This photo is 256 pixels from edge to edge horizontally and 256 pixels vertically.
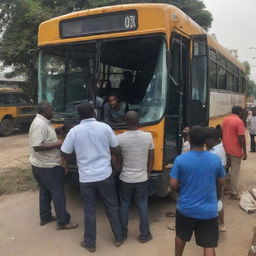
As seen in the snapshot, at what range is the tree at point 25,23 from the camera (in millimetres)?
17000

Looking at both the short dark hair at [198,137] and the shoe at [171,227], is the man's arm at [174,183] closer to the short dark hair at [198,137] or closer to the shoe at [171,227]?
the short dark hair at [198,137]

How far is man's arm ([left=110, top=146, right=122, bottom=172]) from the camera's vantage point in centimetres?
441

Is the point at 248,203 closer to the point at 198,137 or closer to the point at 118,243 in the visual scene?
the point at 118,243

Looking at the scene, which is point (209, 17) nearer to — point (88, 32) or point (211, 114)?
point (211, 114)

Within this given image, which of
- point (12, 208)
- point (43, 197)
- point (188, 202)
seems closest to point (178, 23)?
point (188, 202)

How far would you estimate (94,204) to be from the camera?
14.4 feet

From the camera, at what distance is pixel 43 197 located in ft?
17.3

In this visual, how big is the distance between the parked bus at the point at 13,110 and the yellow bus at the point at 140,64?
10529mm

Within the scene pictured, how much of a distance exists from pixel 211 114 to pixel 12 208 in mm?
4411

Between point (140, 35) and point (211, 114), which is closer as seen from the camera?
point (140, 35)

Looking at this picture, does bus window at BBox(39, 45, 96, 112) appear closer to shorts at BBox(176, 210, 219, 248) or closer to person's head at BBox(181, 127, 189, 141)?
person's head at BBox(181, 127, 189, 141)

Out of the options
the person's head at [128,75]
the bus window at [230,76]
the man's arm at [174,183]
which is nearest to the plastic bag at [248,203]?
the man's arm at [174,183]

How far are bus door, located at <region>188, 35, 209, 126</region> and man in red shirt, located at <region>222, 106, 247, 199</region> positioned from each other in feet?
1.37

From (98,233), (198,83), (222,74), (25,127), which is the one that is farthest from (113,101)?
(25,127)
